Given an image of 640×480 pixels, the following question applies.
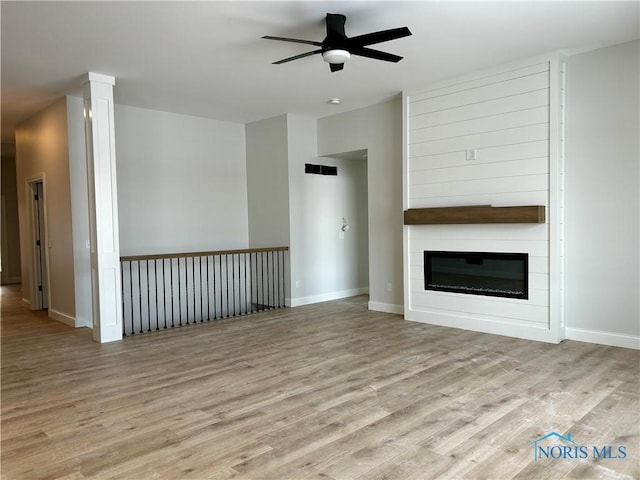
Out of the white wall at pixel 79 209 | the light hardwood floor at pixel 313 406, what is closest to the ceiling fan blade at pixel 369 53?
the light hardwood floor at pixel 313 406

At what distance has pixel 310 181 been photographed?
7668mm

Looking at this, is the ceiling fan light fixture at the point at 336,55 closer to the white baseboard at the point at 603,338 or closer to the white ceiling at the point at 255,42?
the white ceiling at the point at 255,42

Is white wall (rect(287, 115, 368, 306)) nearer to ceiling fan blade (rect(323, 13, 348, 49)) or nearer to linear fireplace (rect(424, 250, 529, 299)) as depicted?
linear fireplace (rect(424, 250, 529, 299))

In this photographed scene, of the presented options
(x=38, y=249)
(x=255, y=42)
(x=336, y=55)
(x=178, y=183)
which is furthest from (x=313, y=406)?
(x=38, y=249)

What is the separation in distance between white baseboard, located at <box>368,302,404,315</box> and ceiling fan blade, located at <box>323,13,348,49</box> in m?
3.93

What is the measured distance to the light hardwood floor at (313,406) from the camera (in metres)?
2.49

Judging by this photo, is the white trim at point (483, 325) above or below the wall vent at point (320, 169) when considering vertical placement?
below

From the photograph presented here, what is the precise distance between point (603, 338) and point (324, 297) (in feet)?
13.8

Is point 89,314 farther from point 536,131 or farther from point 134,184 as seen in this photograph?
point 536,131

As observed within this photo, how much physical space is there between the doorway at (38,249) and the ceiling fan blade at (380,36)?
19.0ft

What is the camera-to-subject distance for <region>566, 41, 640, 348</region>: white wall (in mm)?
4523

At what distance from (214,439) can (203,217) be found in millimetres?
5170

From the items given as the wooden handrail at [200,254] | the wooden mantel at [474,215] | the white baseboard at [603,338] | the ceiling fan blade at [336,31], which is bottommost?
the white baseboard at [603,338]

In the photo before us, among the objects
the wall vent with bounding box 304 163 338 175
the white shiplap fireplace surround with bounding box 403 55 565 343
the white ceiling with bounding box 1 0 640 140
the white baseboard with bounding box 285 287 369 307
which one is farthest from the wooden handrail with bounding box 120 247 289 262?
the white shiplap fireplace surround with bounding box 403 55 565 343
